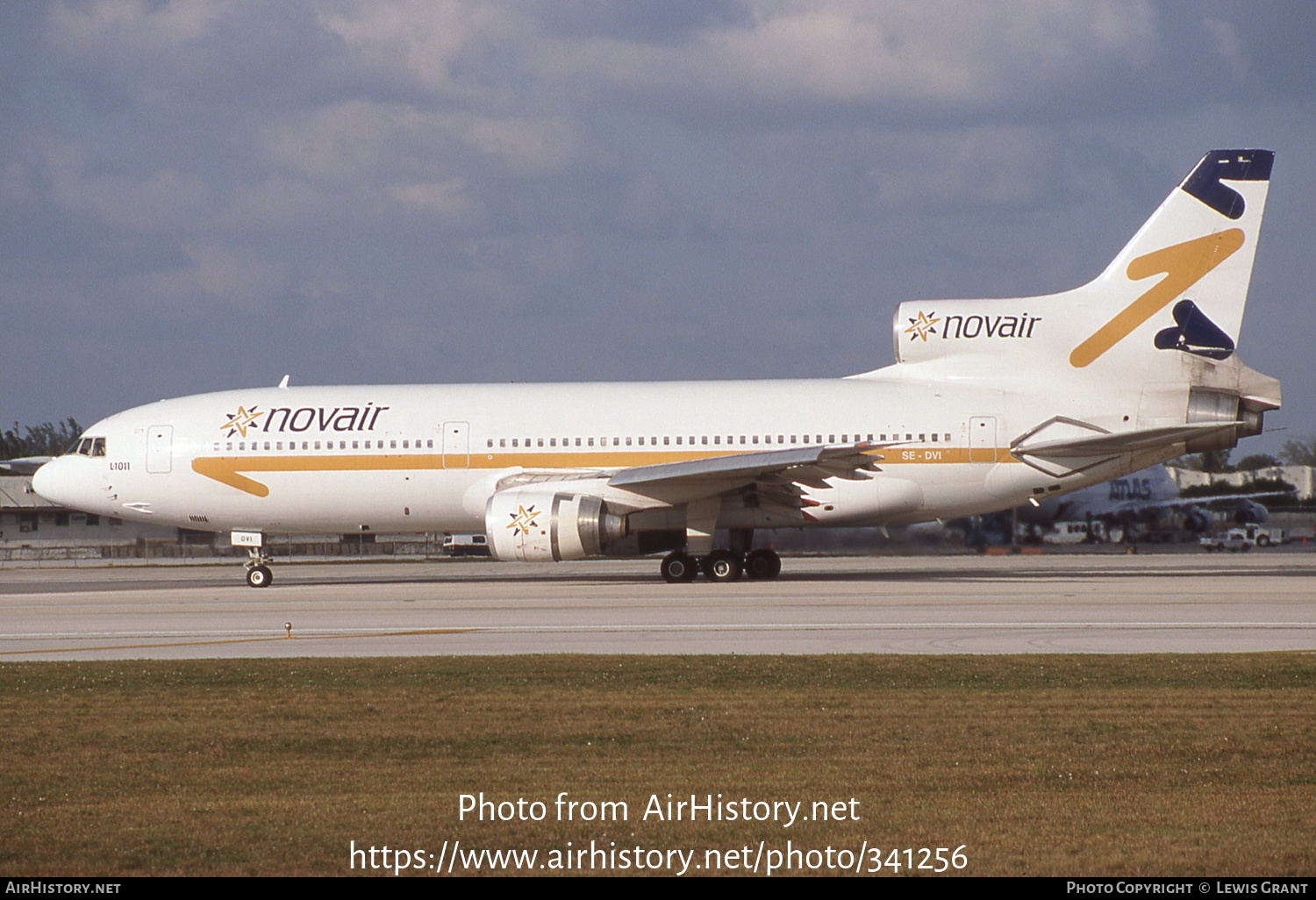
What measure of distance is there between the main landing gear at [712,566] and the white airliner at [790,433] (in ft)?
0.15

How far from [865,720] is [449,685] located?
412cm

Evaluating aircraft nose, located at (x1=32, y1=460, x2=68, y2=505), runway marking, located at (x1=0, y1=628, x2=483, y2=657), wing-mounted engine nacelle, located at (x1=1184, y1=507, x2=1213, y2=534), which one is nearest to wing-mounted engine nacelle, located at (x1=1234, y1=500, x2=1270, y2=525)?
wing-mounted engine nacelle, located at (x1=1184, y1=507, x2=1213, y2=534)

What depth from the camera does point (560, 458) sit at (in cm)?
2722

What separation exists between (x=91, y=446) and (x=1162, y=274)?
24066mm

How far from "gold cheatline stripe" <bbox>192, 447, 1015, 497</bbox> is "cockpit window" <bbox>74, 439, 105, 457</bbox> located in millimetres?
2644

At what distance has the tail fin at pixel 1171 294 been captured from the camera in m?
26.2

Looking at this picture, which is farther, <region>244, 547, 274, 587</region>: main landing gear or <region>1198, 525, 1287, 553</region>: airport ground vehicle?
<region>1198, 525, 1287, 553</region>: airport ground vehicle

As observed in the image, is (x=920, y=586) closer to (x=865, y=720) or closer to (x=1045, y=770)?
(x=865, y=720)

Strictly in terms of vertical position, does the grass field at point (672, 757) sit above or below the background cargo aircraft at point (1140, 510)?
below

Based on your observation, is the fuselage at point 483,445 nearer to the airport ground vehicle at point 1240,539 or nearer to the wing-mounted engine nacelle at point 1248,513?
the airport ground vehicle at point 1240,539

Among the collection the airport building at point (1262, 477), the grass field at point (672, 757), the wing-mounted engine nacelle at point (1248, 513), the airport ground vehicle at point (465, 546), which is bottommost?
the grass field at point (672, 757)

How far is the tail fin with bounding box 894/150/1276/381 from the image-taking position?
26.2 meters

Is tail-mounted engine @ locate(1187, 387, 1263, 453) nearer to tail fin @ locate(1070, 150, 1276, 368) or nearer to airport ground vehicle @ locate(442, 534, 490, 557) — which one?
tail fin @ locate(1070, 150, 1276, 368)

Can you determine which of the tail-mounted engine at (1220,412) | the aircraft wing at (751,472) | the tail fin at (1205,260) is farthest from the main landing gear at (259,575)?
the tail-mounted engine at (1220,412)
